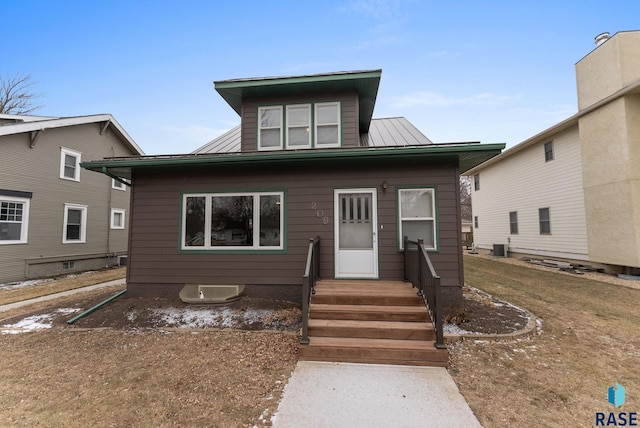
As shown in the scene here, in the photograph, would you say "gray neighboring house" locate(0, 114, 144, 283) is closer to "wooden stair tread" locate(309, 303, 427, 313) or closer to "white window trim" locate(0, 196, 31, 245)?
"white window trim" locate(0, 196, 31, 245)

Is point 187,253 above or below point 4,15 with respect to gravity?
below

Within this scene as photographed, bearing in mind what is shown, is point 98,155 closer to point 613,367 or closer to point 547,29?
point 613,367

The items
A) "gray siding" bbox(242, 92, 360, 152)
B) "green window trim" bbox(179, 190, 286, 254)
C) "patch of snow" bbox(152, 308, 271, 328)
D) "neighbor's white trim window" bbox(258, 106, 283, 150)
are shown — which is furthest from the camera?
"neighbor's white trim window" bbox(258, 106, 283, 150)

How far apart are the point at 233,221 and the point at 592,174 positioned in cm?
1290

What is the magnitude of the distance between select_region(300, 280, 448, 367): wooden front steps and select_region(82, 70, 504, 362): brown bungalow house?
120 centimetres

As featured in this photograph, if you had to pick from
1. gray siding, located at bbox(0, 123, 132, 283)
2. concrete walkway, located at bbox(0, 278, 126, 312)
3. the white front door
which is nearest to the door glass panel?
the white front door

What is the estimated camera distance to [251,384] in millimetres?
3043

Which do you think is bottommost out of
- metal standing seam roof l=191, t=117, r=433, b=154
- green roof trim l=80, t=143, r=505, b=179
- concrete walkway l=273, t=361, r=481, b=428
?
concrete walkway l=273, t=361, r=481, b=428

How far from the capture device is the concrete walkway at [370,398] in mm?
2430

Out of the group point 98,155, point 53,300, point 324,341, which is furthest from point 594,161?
point 98,155

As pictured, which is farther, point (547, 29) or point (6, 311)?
point (547, 29)

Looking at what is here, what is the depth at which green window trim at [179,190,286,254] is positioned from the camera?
6051 mm

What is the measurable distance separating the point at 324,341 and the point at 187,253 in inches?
162

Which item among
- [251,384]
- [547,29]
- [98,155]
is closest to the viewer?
[251,384]
